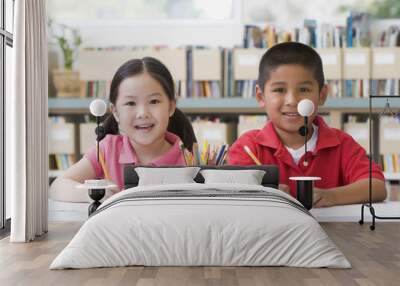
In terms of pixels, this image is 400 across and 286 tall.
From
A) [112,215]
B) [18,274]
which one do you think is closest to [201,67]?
[112,215]

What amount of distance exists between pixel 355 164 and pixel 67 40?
280 cm

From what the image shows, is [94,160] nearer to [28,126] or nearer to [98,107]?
[98,107]

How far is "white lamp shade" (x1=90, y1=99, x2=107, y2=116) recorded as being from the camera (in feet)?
19.3

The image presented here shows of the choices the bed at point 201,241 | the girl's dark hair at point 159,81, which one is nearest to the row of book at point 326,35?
the girl's dark hair at point 159,81

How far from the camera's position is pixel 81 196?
598 centimetres

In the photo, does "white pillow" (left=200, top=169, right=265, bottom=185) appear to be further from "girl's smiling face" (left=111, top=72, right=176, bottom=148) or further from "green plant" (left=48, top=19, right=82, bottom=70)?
"green plant" (left=48, top=19, right=82, bottom=70)

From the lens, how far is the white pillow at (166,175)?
5332mm


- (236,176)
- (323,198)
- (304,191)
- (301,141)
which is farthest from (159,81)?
(323,198)

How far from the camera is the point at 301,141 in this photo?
231 inches

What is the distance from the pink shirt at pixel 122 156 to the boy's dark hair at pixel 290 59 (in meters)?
0.94

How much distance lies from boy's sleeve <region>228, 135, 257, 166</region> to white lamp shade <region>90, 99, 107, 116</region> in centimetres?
116

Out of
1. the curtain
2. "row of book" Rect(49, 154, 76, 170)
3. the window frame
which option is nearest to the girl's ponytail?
"row of book" Rect(49, 154, 76, 170)

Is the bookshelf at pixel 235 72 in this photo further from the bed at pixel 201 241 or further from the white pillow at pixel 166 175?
the bed at pixel 201 241

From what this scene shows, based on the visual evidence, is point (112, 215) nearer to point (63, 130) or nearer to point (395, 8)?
point (63, 130)
